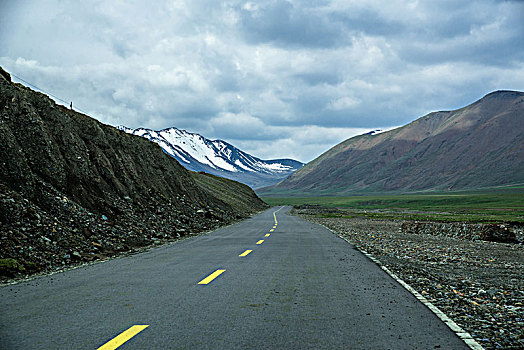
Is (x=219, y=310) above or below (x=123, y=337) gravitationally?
below

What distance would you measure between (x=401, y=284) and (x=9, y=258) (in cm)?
971

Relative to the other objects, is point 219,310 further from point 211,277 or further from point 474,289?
point 474,289

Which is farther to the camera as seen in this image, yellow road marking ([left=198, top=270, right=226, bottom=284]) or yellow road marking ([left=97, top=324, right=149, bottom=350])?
yellow road marking ([left=198, top=270, right=226, bottom=284])

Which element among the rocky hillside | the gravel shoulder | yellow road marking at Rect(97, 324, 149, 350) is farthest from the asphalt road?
the rocky hillside

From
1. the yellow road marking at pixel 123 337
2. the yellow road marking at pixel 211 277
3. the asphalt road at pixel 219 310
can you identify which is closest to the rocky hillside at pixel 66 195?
the asphalt road at pixel 219 310

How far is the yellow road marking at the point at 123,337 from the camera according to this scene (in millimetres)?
4703

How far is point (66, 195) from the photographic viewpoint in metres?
17.7

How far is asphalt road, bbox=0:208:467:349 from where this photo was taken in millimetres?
4938

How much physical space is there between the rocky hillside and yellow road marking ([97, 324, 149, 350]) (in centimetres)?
626

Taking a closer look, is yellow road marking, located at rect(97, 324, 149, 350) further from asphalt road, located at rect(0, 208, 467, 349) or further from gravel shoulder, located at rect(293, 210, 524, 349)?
gravel shoulder, located at rect(293, 210, 524, 349)

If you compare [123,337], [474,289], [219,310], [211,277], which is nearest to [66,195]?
[211,277]

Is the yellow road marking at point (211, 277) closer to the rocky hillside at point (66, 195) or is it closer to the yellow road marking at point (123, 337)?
the yellow road marking at point (123, 337)

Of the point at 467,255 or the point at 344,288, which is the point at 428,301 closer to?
the point at 344,288

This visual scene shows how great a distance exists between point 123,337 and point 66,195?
14440mm
